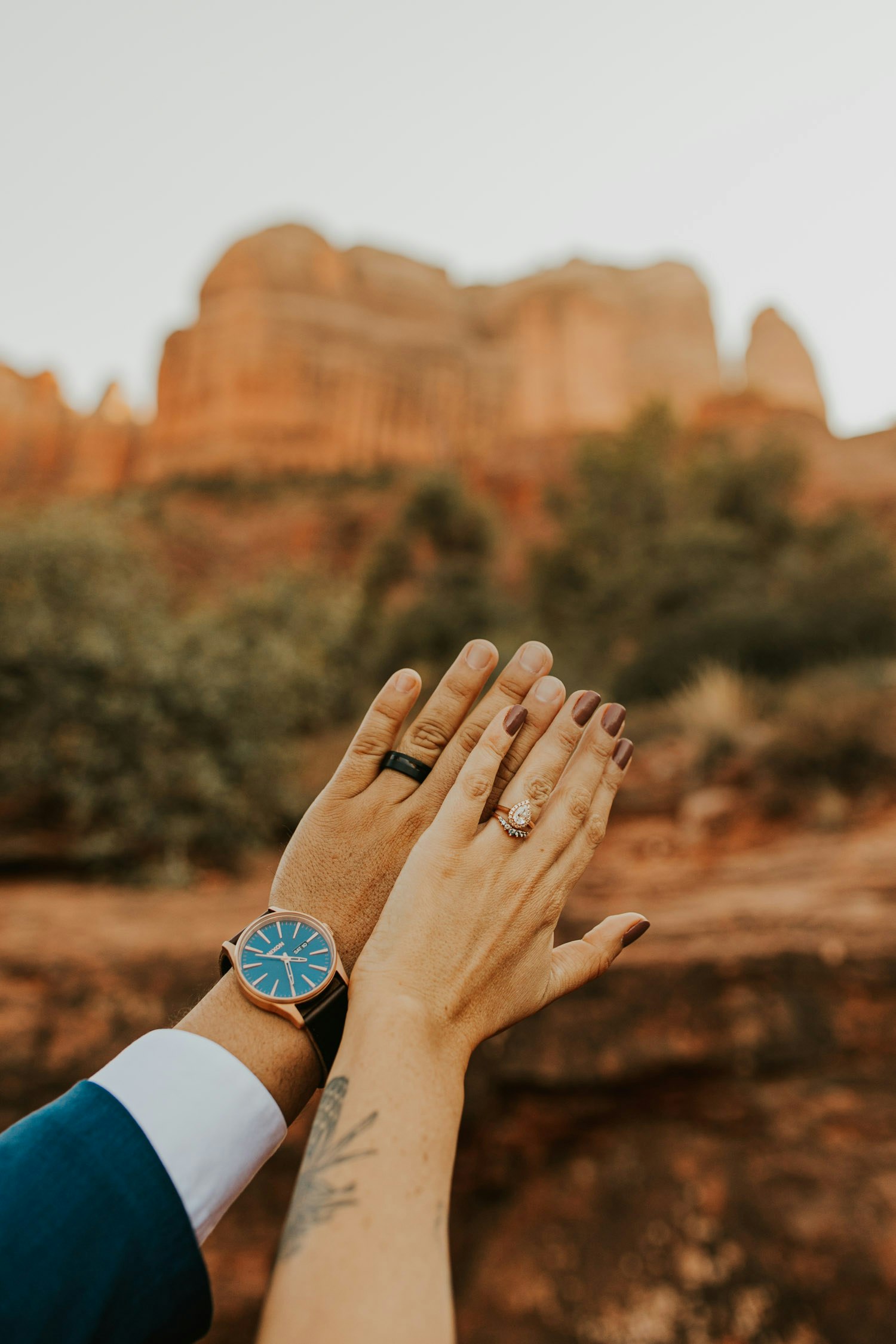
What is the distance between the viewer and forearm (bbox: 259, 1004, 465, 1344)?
0.73 metres

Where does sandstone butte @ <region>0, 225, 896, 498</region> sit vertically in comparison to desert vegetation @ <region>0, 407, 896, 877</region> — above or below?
above

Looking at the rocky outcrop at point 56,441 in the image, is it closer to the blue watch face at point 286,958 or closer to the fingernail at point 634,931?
the blue watch face at point 286,958

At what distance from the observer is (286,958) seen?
113cm

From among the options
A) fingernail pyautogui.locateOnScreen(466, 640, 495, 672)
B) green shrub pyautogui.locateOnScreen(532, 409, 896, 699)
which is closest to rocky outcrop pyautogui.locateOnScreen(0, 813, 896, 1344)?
fingernail pyautogui.locateOnScreen(466, 640, 495, 672)

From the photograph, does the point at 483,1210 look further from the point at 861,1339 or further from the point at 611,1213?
the point at 861,1339

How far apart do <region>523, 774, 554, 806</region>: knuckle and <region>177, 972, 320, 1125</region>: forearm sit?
1.54ft

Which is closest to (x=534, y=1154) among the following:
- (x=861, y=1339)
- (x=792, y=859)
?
(x=861, y=1339)

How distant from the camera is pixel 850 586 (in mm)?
12219

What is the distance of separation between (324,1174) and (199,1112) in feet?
0.72

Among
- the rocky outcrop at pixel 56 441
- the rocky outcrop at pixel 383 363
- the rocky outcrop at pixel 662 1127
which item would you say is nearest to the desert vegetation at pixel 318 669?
the rocky outcrop at pixel 662 1127

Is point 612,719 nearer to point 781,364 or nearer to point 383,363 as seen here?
point 383,363

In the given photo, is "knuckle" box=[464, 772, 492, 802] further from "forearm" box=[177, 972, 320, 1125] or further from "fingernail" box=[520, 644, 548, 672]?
"forearm" box=[177, 972, 320, 1125]

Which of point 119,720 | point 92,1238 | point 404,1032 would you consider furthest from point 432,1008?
point 119,720

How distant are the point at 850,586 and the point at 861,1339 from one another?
1152 centimetres
